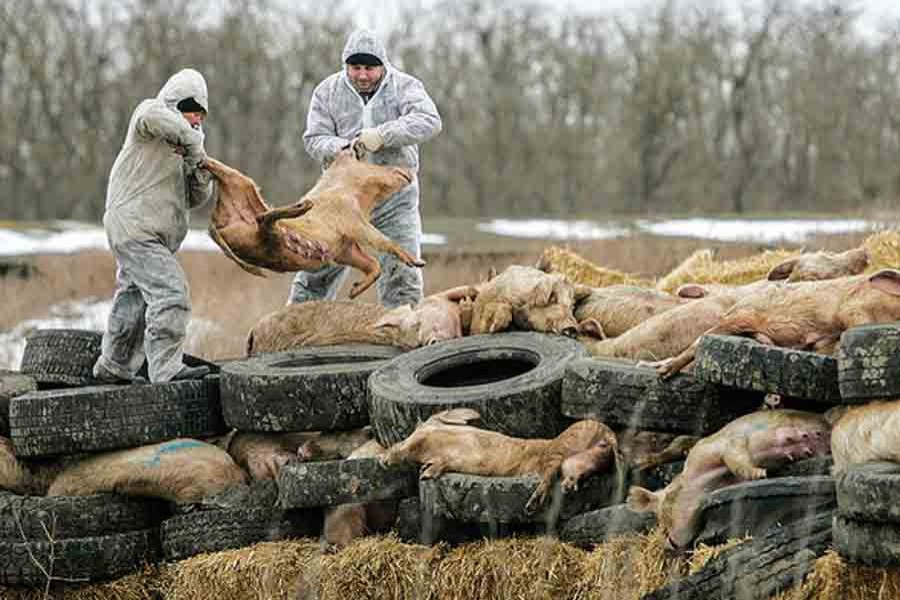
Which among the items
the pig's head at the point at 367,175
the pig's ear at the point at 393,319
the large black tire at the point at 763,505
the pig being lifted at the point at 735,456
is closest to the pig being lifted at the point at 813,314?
the pig being lifted at the point at 735,456

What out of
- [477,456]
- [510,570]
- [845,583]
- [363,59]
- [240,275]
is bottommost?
[240,275]

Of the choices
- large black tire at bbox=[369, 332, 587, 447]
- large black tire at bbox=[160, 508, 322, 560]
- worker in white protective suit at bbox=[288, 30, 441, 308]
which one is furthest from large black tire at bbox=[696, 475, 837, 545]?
worker in white protective suit at bbox=[288, 30, 441, 308]

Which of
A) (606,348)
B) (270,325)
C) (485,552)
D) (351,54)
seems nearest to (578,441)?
(485,552)

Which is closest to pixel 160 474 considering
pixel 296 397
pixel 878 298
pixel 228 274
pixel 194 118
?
pixel 296 397

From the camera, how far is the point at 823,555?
613 centimetres

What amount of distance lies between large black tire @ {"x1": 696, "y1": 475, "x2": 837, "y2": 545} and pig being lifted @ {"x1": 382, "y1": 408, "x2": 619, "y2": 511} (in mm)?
920

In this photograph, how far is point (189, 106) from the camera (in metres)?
9.13

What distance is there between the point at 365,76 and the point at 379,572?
4237mm

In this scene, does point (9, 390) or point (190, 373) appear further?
point (9, 390)

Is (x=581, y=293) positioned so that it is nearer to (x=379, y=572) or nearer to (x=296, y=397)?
(x=296, y=397)

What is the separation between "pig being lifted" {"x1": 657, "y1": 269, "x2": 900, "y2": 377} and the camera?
7578 millimetres

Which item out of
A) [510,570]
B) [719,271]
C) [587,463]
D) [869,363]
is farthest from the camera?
[719,271]

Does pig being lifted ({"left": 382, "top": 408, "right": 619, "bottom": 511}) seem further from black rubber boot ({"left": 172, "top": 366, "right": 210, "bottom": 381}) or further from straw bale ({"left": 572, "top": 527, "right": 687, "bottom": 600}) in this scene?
black rubber boot ({"left": 172, "top": 366, "right": 210, "bottom": 381})

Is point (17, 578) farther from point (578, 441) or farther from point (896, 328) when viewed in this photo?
point (896, 328)
